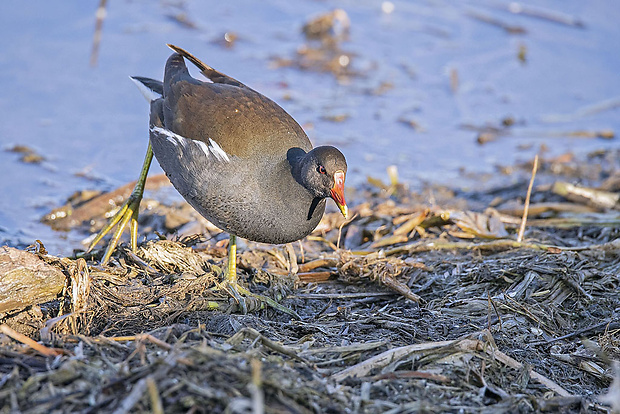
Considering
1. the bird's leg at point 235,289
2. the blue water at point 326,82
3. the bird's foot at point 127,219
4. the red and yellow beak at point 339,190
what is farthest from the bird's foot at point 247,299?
the blue water at point 326,82

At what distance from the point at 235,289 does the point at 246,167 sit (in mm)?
681

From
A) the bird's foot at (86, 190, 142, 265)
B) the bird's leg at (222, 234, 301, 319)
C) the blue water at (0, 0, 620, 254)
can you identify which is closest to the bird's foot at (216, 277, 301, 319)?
the bird's leg at (222, 234, 301, 319)

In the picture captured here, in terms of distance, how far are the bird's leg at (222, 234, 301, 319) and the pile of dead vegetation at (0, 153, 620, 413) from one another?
4 centimetres

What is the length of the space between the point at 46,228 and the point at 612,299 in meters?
3.97

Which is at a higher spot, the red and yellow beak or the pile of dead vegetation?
the red and yellow beak

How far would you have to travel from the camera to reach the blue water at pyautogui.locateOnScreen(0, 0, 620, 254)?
630 cm

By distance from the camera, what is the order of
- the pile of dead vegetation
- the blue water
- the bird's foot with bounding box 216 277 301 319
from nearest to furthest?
the pile of dead vegetation
the bird's foot with bounding box 216 277 301 319
the blue water

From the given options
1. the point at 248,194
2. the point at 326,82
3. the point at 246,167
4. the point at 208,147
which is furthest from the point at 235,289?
the point at 326,82

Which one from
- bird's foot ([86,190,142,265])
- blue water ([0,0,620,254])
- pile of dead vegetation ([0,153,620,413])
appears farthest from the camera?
blue water ([0,0,620,254])

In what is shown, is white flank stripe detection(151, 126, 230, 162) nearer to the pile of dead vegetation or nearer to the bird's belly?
the bird's belly

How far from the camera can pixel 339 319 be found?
3510 millimetres

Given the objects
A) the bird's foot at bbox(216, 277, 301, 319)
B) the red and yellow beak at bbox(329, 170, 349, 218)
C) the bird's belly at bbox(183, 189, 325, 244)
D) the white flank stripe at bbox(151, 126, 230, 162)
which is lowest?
the bird's foot at bbox(216, 277, 301, 319)

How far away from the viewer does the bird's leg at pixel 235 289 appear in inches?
141

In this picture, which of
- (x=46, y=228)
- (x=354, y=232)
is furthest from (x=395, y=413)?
(x=46, y=228)
